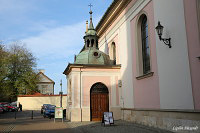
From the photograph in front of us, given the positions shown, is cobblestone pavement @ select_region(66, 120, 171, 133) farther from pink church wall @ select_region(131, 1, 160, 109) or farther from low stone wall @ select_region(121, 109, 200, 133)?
pink church wall @ select_region(131, 1, 160, 109)

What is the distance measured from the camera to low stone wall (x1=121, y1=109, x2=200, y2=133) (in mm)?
8750

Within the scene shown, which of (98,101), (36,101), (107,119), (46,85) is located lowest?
(107,119)

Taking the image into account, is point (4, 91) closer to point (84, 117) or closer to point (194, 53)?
point (84, 117)

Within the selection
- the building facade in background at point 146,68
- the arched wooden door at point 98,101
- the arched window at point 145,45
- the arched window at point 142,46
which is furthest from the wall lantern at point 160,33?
the arched wooden door at point 98,101

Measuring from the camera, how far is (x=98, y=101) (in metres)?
17.1

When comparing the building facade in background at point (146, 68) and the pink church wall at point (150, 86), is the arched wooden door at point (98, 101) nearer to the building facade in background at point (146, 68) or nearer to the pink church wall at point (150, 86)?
the building facade in background at point (146, 68)

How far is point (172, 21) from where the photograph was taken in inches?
412

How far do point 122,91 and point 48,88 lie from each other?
54402 mm

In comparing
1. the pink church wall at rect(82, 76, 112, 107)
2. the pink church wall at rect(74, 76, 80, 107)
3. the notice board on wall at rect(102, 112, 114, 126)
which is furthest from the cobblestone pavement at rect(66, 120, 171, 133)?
the pink church wall at rect(82, 76, 112, 107)

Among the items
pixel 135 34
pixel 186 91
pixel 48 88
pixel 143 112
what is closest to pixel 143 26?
A: pixel 135 34

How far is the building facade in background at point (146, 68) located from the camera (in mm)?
9234

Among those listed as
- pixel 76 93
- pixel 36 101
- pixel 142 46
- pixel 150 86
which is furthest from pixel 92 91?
pixel 36 101

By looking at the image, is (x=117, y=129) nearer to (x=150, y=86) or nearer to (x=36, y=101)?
(x=150, y=86)

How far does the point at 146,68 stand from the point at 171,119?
4.70 meters
